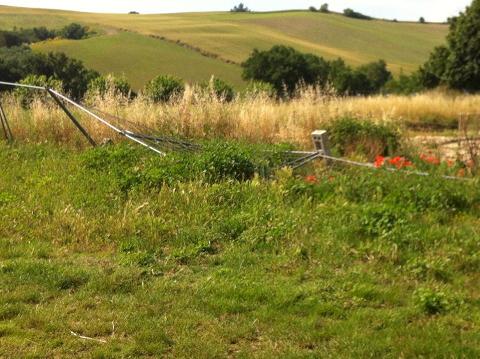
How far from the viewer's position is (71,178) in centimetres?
779

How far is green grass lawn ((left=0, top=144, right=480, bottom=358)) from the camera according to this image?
3.95 meters

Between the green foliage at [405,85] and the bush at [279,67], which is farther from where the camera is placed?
the bush at [279,67]

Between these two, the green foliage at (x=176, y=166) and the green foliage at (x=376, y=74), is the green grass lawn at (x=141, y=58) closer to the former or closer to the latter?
the green foliage at (x=376, y=74)

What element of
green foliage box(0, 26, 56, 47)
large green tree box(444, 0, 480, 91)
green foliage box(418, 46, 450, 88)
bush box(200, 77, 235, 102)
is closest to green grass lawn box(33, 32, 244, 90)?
green foliage box(0, 26, 56, 47)

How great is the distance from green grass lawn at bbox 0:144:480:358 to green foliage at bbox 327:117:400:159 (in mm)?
2115

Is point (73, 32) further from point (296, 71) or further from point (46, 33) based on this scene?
point (296, 71)

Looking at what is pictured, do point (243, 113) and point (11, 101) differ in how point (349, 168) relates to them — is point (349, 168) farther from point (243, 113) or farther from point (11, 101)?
point (11, 101)

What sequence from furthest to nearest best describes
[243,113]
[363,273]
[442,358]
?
[243,113] → [363,273] → [442,358]

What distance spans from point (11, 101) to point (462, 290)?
10.2 meters

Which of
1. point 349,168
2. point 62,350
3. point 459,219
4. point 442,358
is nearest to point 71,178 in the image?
point 349,168

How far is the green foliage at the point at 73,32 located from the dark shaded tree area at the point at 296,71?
3195 centimetres

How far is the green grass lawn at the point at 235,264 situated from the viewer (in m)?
3.95

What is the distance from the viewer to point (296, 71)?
49469mm

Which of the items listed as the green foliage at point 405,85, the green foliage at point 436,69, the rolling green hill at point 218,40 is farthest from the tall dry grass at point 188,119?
the rolling green hill at point 218,40
